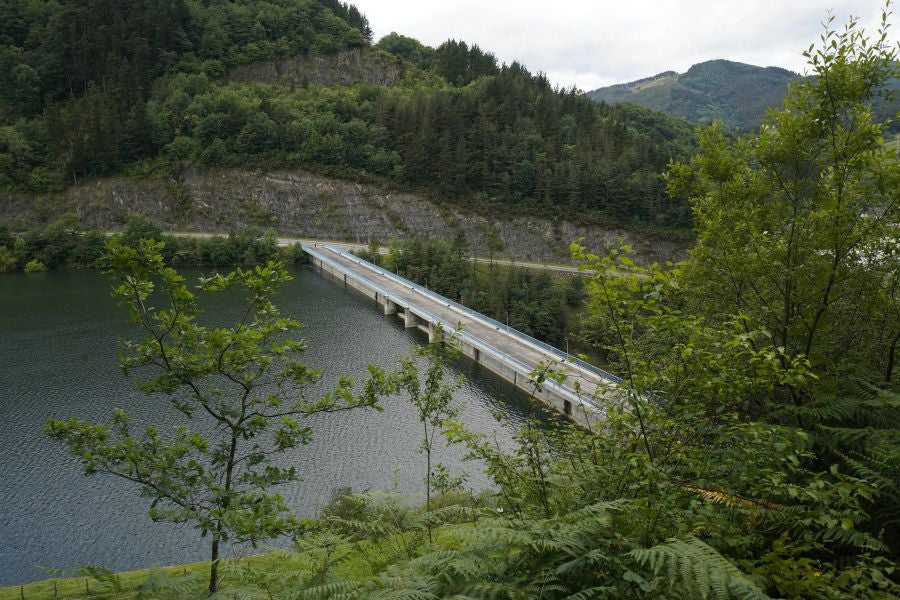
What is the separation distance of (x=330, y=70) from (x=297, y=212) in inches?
1762

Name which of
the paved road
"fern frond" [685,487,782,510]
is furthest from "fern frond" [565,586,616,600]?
the paved road

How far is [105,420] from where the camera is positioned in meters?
24.9

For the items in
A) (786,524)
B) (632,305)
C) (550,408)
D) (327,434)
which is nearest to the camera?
(786,524)

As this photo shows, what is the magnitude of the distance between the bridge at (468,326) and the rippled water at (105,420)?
1.62 meters

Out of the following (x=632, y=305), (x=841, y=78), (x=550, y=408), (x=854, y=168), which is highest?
(x=841, y=78)

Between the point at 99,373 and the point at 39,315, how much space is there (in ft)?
57.0

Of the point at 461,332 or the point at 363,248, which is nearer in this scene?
the point at 461,332

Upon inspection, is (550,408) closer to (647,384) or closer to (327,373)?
(647,384)

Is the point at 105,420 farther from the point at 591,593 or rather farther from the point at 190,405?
the point at 591,593

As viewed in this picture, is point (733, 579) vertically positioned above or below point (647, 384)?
below

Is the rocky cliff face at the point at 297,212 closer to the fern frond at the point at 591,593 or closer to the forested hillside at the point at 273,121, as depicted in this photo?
the forested hillside at the point at 273,121

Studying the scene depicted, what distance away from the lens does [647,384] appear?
4750 millimetres

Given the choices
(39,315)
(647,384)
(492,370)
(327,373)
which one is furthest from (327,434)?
(39,315)

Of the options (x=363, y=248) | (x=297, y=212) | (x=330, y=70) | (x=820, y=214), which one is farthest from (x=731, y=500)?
(x=330, y=70)
